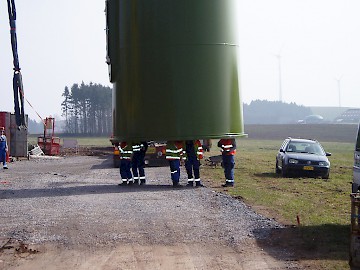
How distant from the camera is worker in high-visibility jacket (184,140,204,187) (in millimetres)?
17047

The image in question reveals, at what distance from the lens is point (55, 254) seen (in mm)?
8414

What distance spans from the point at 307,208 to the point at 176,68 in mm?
5083

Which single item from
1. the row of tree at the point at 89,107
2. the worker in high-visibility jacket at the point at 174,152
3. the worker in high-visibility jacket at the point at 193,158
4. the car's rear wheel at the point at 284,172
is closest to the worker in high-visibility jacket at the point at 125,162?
the worker in high-visibility jacket at the point at 174,152

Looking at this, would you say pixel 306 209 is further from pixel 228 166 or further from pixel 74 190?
pixel 74 190

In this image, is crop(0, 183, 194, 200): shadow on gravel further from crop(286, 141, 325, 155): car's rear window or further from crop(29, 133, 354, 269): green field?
crop(286, 141, 325, 155): car's rear window

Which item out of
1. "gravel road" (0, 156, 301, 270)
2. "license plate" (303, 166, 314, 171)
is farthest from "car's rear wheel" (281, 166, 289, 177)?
"gravel road" (0, 156, 301, 270)

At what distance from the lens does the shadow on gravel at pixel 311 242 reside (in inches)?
326

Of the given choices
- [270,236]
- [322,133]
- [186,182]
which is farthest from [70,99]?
[270,236]

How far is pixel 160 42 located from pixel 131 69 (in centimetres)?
107

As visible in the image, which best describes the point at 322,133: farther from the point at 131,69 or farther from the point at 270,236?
the point at 270,236

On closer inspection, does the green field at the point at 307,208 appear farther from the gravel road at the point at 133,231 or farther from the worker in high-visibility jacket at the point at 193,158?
the worker in high-visibility jacket at the point at 193,158

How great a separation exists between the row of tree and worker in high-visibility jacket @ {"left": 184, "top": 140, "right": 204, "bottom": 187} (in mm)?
106762

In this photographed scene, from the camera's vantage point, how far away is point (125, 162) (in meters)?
17.3

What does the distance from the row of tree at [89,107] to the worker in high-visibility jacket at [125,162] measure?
4184 inches
